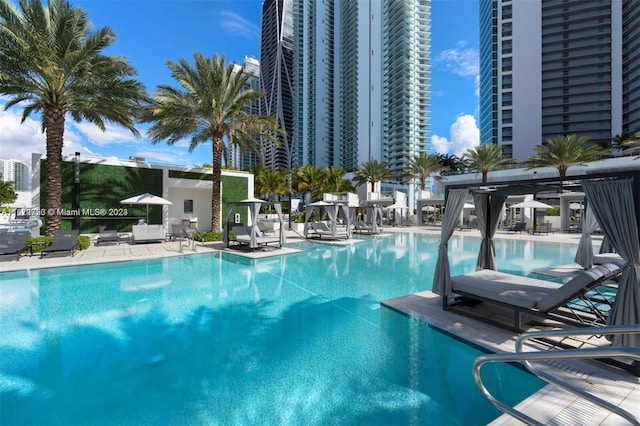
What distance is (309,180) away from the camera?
32.8 meters

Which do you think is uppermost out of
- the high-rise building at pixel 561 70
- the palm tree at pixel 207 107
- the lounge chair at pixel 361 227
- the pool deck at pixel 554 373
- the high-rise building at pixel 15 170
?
the high-rise building at pixel 561 70

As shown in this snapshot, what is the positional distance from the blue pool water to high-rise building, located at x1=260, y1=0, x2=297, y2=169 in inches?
3544

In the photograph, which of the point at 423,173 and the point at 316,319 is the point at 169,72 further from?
the point at 423,173

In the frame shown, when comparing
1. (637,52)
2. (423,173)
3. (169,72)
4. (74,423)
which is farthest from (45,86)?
(637,52)

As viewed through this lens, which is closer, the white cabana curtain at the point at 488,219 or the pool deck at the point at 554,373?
the pool deck at the point at 554,373

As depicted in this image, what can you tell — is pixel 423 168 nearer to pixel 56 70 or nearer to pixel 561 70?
pixel 56 70

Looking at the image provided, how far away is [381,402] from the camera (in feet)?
10.4

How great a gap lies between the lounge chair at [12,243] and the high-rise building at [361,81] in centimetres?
6378

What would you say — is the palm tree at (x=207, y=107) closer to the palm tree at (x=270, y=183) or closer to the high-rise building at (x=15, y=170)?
the palm tree at (x=270, y=183)

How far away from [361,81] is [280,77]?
29247mm

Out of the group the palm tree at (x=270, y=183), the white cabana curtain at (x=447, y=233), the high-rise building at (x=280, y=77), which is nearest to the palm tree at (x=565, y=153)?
the palm tree at (x=270, y=183)

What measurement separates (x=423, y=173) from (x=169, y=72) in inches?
1146

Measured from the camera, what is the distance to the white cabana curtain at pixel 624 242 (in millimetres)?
3604

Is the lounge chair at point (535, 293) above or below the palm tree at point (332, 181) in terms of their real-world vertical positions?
below
